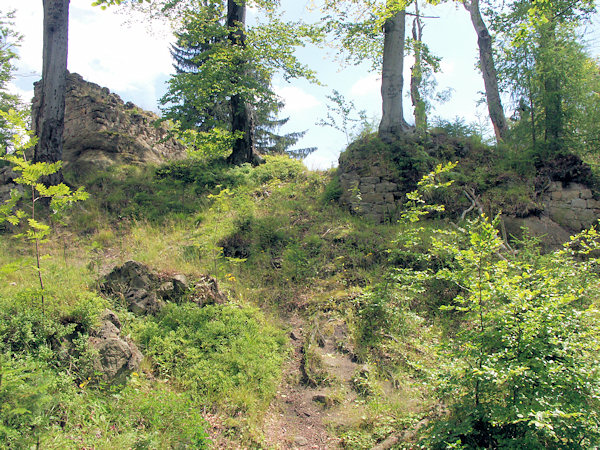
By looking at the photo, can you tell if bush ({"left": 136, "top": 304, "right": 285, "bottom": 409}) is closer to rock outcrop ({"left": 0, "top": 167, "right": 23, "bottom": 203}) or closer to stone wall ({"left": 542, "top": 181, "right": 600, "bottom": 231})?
stone wall ({"left": 542, "top": 181, "right": 600, "bottom": 231})

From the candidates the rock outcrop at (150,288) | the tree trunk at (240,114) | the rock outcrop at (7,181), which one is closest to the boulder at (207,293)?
the rock outcrop at (150,288)

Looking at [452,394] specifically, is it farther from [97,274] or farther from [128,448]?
[97,274]

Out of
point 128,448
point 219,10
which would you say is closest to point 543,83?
point 219,10

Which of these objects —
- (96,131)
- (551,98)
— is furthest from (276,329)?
(96,131)

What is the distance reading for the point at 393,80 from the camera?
444 inches

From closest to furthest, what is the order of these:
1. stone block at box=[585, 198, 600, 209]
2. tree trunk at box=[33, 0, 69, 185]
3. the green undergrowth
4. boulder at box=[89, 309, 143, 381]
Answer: the green undergrowth
boulder at box=[89, 309, 143, 381]
stone block at box=[585, 198, 600, 209]
tree trunk at box=[33, 0, 69, 185]

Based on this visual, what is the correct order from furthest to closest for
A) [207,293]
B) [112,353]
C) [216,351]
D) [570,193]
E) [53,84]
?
[53,84] < [570,193] < [207,293] < [216,351] < [112,353]

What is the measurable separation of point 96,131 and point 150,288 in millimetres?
8933

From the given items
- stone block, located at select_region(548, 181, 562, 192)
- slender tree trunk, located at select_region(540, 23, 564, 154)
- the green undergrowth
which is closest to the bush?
the green undergrowth

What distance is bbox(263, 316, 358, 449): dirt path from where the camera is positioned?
13.4 feet

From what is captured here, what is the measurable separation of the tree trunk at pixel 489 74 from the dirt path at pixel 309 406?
1061 centimetres

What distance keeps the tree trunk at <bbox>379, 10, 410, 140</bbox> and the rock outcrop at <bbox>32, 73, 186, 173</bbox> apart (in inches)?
273

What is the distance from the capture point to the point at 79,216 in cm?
918

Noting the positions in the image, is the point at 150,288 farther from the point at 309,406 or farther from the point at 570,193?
the point at 570,193
